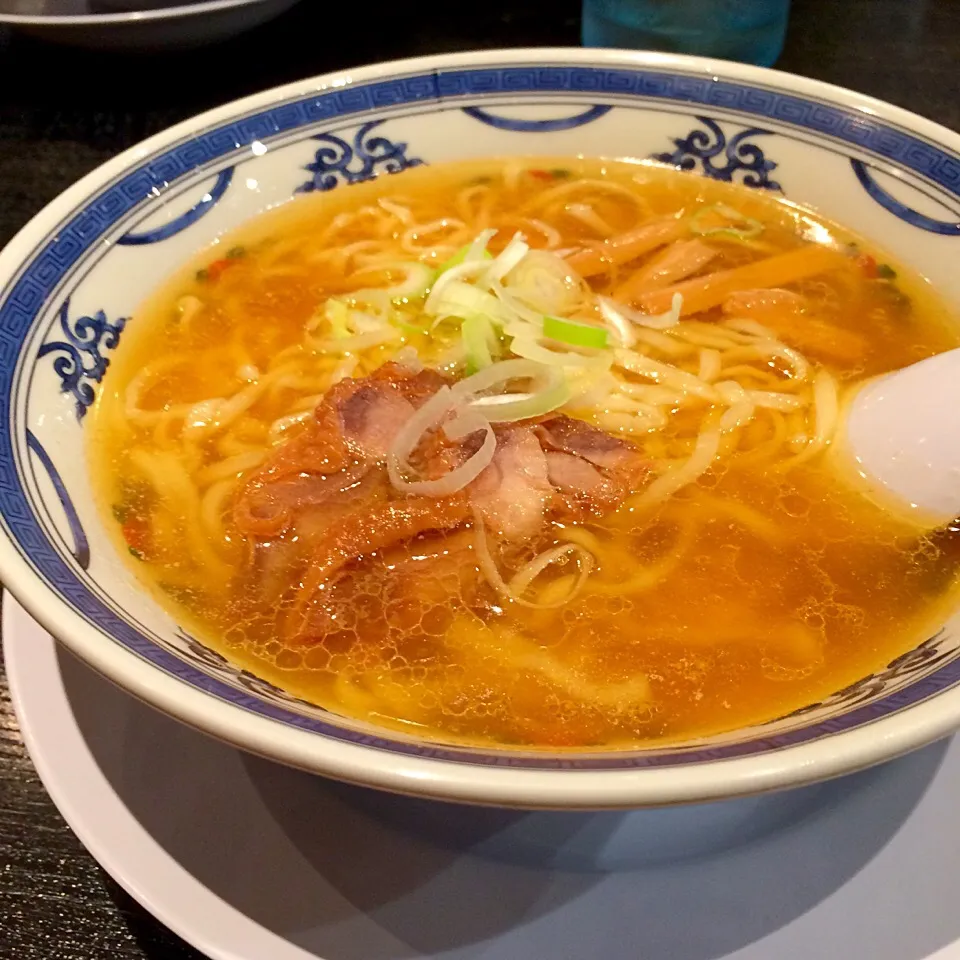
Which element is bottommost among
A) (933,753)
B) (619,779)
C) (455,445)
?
(619,779)

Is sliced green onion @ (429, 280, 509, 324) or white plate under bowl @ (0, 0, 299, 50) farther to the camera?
white plate under bowl @ (0, 0, 299, 50)

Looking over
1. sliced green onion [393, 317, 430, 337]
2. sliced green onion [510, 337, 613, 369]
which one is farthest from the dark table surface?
sliced green onion [510, 337, 613, 369]

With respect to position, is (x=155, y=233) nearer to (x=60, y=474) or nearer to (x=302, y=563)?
(x=60, y=474)

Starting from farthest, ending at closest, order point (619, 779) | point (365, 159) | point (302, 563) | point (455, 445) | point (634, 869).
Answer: point (365, 159) → point (455, 445) → point (302, 563) → point (634, 869) → point (619, 779)

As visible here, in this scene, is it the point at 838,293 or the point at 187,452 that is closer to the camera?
the point at 187,452

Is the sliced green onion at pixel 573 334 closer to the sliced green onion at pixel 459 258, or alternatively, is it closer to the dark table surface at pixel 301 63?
the sliced green onion at pixel 459 258

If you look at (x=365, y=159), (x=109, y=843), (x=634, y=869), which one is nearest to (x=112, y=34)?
(x=365, y=159)

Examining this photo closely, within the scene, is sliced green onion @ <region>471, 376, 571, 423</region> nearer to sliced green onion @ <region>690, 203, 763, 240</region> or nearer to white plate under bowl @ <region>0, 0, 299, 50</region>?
sliced green onion @ <region>690, 203, 763, 240</region>
